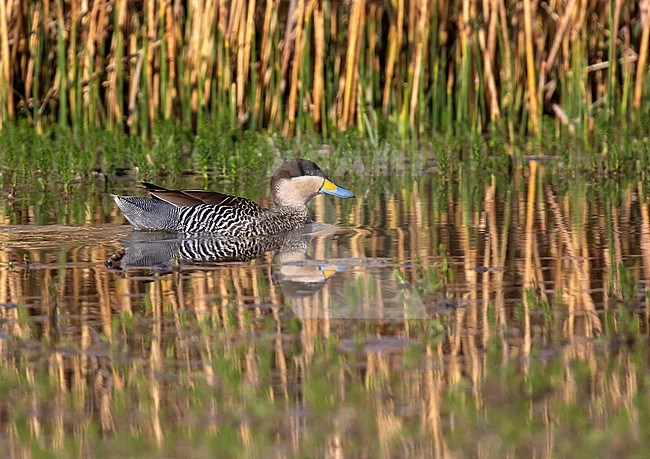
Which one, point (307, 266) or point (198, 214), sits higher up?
point (198, 214)

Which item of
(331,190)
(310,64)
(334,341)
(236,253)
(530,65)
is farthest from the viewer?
(310,64)

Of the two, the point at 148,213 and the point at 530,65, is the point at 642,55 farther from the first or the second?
the point at 148,213

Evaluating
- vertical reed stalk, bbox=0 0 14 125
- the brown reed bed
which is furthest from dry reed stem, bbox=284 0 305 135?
vertical reed stalk, bbox=0 0 14 125

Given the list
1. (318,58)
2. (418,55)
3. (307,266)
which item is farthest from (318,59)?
(307,266)

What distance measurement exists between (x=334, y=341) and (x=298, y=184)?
13.4 feet

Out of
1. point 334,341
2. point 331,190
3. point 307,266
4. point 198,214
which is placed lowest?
point 334,341

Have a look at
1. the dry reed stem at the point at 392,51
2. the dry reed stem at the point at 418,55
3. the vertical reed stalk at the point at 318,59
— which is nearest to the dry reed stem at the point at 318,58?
the vertical reed stalk at the point at 318,59

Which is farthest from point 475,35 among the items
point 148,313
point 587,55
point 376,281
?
point 148,313

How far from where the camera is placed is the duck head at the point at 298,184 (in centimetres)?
903

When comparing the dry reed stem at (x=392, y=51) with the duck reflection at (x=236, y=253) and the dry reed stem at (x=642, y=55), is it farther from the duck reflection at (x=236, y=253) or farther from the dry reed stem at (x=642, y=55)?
the duck reflection at (x=236, y=253)

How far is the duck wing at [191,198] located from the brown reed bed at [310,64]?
3173mm

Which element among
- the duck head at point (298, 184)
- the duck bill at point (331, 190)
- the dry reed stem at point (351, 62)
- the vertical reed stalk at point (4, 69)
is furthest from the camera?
the dry reed stem at point (351, 62)

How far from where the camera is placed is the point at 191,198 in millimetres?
8484

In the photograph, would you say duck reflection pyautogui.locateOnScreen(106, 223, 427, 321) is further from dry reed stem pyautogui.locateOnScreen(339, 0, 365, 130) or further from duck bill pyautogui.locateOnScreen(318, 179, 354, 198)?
dry reed stem pyautogui.locateOnScreen(339, 0, 365, 130)
